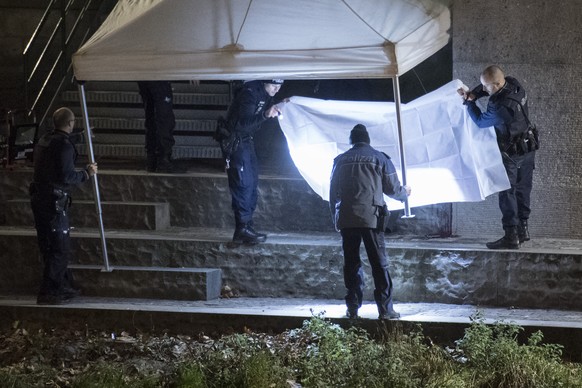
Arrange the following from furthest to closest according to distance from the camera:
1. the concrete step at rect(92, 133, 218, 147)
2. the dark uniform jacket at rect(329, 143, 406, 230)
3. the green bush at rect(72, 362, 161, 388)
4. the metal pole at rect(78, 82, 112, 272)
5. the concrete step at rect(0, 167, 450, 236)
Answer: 1. the concrete step at rect(92, 133, 218, 147)
2. the concrete step at rect(0, 167, 450, 236)
3. the metal pole at rect(78, 82, 112, 272)
4. the dark uniform jacket at rect(329, 143, 406, 230)
5. the green bush at rect(72, 362, 161, 388)

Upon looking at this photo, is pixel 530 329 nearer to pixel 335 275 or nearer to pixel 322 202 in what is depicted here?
pixel 335 275

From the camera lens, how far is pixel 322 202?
13.3 m

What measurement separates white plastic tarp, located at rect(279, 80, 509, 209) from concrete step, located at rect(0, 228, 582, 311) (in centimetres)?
65

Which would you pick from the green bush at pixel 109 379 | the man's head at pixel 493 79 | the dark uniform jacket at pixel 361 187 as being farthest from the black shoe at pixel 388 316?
the man's head at pixel 493 79

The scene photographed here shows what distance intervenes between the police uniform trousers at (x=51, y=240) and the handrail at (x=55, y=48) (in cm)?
413

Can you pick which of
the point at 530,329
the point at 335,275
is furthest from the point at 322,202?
the point at 530,329

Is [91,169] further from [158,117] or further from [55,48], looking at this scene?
[55,48]

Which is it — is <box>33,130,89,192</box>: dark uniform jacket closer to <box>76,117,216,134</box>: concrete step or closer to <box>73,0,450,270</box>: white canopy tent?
<box>73,0,450,270</box>: white canopy tent

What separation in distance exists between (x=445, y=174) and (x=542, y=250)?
1.31m

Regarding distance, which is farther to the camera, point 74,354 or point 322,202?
point 322,202

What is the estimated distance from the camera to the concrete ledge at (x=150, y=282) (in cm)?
1205

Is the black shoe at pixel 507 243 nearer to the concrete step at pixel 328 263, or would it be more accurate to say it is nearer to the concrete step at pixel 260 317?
the concrete step at pixel 328 263

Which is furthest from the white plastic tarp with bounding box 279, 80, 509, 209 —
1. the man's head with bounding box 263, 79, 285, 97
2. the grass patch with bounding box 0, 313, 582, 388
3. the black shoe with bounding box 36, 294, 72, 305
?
the black shoe with bounding box 36, 294, 72, 305

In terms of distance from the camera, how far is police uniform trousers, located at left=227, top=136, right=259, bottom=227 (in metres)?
12.2
